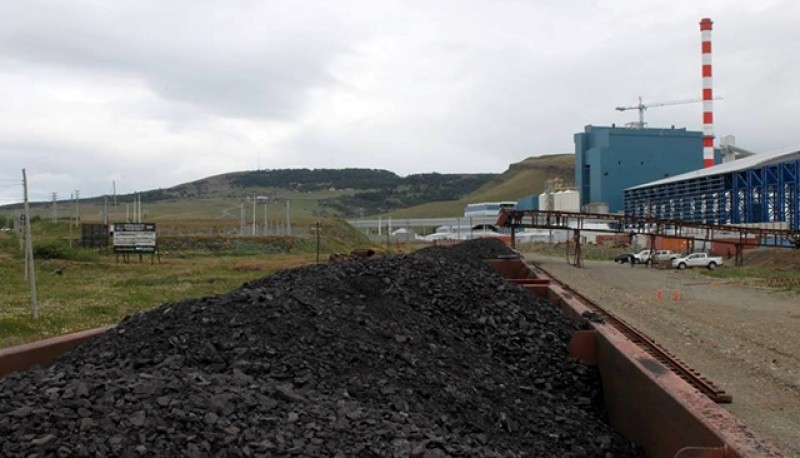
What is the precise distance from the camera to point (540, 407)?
18.8ft

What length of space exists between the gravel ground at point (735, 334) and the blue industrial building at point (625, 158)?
45.8 m

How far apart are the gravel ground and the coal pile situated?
237 centimetres

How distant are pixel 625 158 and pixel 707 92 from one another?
15.9 m

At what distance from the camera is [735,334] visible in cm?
1434

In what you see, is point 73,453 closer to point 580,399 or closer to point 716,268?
point 580,399

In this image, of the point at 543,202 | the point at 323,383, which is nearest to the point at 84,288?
the point at 323,383

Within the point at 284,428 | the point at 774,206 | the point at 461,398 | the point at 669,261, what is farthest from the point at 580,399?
the point at 774,206

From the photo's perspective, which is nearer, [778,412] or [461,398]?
[461,398]

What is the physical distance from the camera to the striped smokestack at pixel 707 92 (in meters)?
59.3

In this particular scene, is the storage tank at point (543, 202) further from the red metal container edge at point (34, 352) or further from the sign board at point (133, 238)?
the red metal container edge at point (34, 352)

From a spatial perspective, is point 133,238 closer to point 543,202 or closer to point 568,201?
point 568,201

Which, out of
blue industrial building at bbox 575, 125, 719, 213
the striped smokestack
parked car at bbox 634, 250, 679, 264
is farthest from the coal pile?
blue industrial building at bbox 575, 125, 719, 213

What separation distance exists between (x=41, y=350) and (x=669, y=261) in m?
42.2

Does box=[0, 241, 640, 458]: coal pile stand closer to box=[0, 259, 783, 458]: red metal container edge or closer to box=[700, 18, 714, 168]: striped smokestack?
box=[0, 259, 783, 458]: red metal container edge
